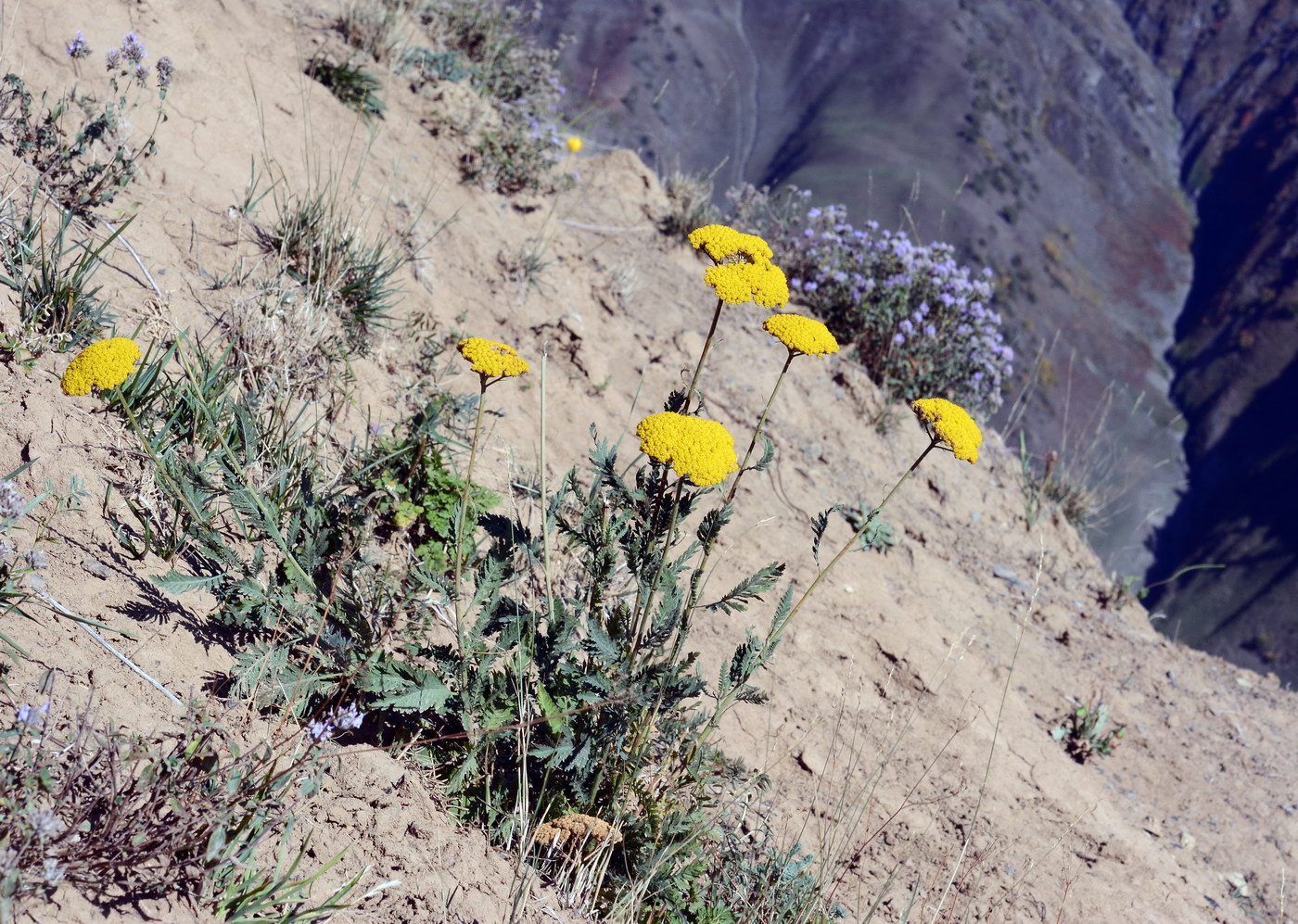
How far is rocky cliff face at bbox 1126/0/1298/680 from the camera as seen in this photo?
145 feet

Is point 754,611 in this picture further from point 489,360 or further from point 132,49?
point 132,49

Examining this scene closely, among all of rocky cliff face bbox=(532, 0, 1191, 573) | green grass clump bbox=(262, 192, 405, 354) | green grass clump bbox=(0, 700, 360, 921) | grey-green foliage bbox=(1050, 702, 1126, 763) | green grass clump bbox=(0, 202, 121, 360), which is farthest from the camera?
rocky cliff face bbox=(532, 0, 1191, 573)

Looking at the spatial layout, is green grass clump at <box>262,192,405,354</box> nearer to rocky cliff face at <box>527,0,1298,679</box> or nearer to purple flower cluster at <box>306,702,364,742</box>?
purple flower cluster at <box>306,702,364,742</box>

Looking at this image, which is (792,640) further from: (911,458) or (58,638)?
(58,638)

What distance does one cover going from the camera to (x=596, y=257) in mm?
5816

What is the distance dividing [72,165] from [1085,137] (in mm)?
80959

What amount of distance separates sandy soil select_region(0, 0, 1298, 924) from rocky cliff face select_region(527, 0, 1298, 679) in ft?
123

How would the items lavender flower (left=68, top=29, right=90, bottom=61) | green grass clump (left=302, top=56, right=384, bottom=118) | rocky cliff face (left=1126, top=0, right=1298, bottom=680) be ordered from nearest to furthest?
lavender flower (left=68, top=29, right=90, bottom=61), green grass clump (left=302, top=56, right=384, bottom=118), rocky cliff face (left=1126, top=0, right=1298, bottom=680)

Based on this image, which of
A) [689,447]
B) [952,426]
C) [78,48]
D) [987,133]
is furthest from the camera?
[987,133]

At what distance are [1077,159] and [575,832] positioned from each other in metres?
79.4

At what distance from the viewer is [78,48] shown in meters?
3.69

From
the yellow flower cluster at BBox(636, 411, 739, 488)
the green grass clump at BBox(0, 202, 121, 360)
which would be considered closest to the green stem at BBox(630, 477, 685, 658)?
the yellow flower cluster at BBox(636, 411, 739, 488)

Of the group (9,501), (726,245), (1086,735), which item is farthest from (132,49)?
(1086,735)

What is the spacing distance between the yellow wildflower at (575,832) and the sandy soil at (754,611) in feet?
0.49
